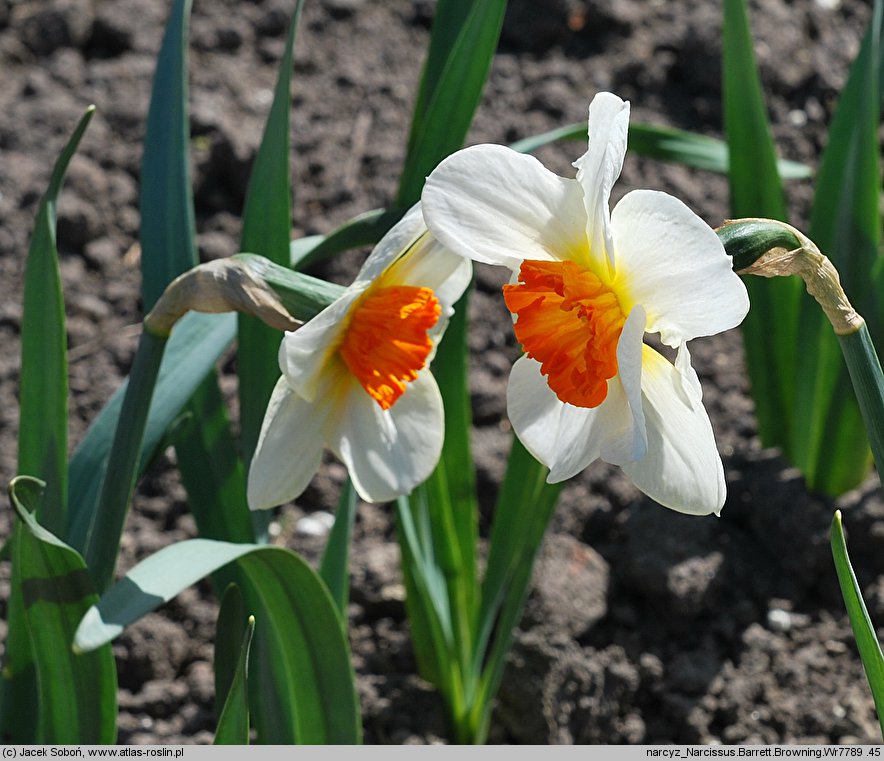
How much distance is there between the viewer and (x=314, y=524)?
1826mm

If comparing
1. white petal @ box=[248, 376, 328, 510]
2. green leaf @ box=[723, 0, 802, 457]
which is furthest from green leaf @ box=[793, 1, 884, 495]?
white petal @ box=[248, 376, 328, 510]

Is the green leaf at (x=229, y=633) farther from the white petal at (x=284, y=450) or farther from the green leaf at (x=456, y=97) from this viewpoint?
the green leaf at (x=456, y=97)

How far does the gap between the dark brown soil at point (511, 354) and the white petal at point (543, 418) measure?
2.91 feet

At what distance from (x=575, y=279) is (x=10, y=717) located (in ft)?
2.74

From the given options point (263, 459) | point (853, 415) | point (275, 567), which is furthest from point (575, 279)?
point (853, 415)

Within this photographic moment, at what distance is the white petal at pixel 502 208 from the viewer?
69 centimetres

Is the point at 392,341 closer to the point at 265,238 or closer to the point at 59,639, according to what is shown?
the point at 265,238

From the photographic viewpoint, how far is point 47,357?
3.53 feet

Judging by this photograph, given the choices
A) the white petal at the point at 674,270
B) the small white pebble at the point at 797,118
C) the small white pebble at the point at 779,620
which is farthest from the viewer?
the small white pebble at the point at 797,118

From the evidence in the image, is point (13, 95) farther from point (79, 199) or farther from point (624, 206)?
point (624, 206)

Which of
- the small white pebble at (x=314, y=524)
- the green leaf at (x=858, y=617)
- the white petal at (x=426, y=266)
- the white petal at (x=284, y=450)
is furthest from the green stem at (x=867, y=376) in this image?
the small white pebble at (x=314, y=524)

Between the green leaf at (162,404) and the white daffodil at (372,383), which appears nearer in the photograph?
the white daffodil at (372,383)

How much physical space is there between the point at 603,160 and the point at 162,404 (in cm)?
60

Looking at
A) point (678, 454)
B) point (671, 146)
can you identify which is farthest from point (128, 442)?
point (671, 146)
